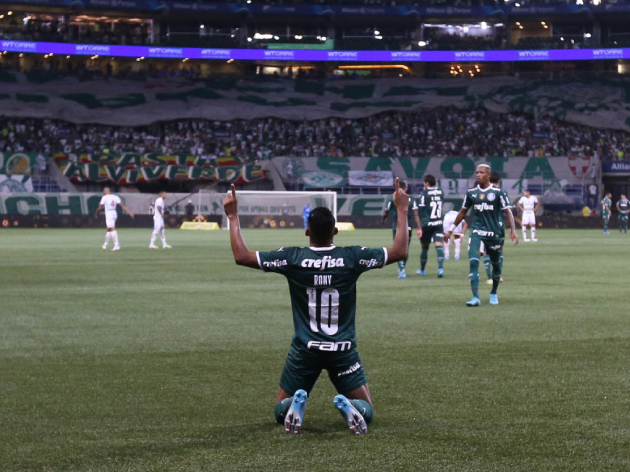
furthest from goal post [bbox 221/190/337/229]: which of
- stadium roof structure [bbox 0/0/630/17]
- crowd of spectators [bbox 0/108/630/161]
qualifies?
stadium roof structure [bbox 0/0/630/17]

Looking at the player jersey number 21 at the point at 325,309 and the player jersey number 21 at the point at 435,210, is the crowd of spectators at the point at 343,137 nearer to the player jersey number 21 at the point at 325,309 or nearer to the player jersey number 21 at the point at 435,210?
the player jersey number 21 at the point at 435,210

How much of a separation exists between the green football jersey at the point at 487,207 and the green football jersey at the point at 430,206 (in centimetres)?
581

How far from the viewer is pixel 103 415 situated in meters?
7.34

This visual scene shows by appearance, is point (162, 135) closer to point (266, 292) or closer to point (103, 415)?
point (266, 292)

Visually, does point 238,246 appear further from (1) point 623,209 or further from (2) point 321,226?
(1) point 623,209

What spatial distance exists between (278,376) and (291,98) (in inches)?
2684

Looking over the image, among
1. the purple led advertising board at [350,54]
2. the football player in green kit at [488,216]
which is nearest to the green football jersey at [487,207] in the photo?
the football player in green kit at [488,216]

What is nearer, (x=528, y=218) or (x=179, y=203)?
(x=528, y=218)

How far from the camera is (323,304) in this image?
6691 mm

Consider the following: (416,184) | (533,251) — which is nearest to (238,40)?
(416,184)

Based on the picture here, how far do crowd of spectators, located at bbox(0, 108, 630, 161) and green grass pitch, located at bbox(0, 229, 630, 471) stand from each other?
52.3 meters

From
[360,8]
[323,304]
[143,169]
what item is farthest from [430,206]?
[360,8]

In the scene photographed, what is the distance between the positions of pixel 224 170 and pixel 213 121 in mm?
8662

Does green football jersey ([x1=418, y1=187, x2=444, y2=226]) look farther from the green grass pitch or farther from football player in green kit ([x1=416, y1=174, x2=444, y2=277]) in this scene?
the green grass pitch
